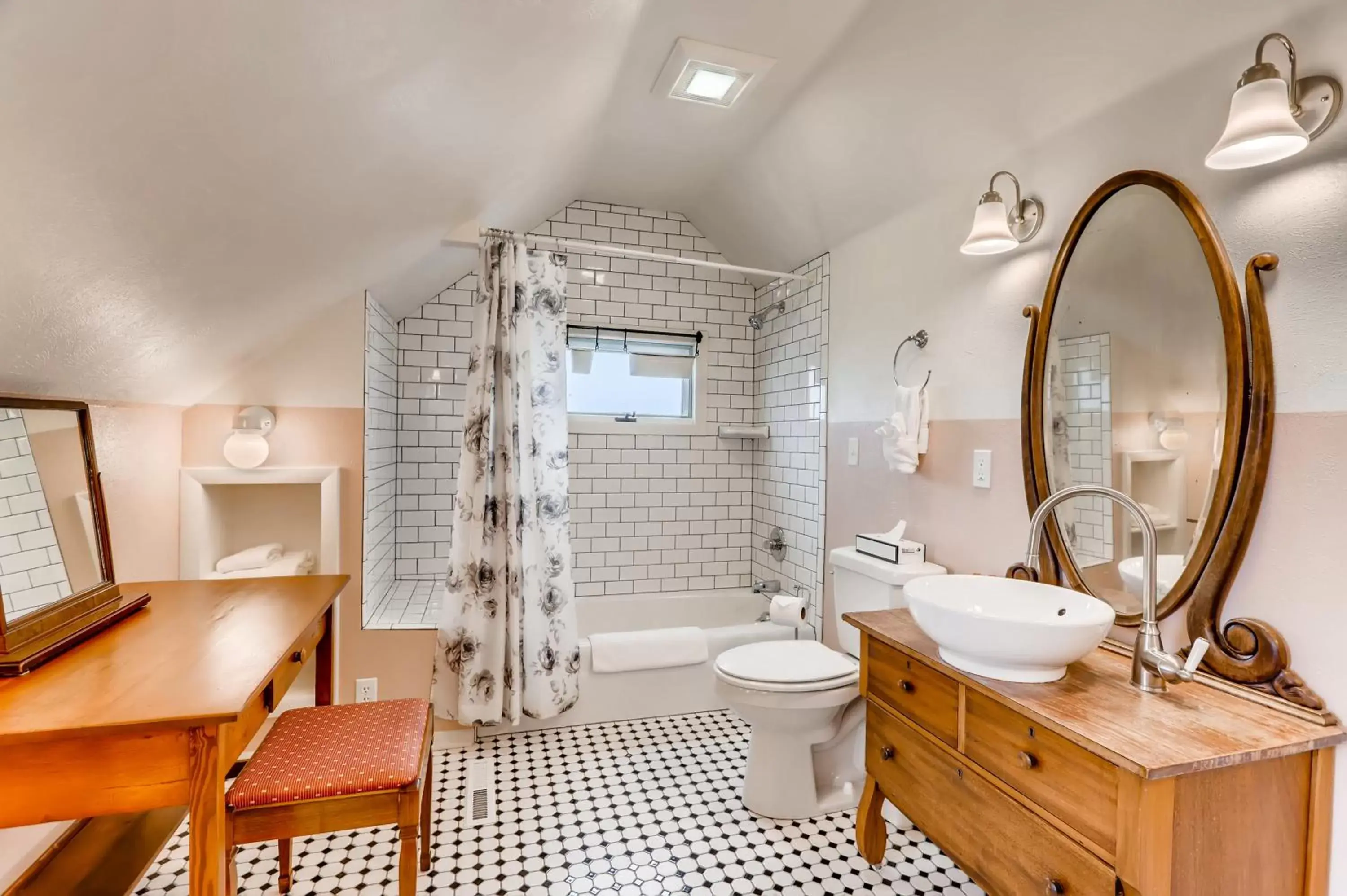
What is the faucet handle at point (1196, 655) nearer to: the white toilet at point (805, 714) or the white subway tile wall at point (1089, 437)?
the white subway tile wall at point (1089, 437)

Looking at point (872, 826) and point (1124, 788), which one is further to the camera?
point (872, 826)

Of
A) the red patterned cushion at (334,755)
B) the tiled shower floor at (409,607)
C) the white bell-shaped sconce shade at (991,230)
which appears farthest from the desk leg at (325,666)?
the white bell-shaped sconce shade at (991,230)

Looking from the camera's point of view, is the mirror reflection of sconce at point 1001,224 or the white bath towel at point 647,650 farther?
the white bath towel at point 647,650

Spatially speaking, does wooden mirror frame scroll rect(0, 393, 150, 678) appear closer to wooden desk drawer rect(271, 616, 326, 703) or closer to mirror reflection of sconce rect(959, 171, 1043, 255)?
wooden desk drawer rect(271, 616, 326, 703)

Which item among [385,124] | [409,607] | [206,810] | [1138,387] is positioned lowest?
[409,607]

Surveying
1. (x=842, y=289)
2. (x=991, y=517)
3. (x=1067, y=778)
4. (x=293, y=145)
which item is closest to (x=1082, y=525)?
(x=991, y=517)

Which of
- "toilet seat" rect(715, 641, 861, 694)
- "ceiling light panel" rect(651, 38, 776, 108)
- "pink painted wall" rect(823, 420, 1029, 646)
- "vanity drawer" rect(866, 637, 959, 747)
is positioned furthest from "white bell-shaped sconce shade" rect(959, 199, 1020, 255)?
Result: "toilet seat" rect(715, 641, 861, 694)

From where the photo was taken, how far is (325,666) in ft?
6.55

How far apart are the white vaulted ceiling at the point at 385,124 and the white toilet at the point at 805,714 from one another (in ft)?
4.95

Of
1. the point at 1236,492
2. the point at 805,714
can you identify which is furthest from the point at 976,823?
the point at 1236,492

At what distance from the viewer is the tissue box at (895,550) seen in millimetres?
2260

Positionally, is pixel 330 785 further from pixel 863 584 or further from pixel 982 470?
pixel 982 470

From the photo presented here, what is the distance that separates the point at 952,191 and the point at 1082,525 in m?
1.21

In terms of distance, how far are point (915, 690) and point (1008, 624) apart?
432 millimetres
